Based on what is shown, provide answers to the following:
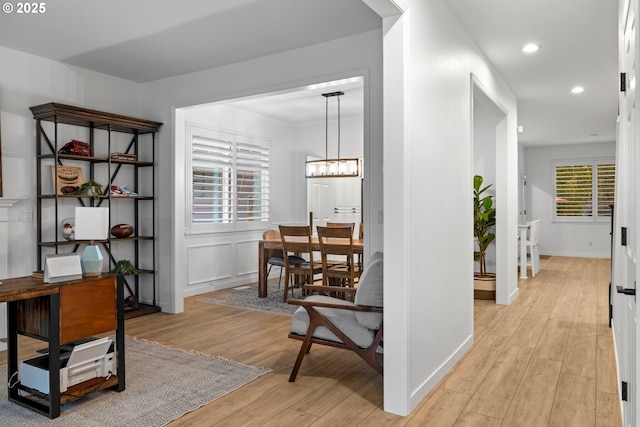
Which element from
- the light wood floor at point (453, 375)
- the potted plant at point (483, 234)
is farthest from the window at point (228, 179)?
the potted plant at point (483, 234)

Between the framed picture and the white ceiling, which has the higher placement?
the white ceiling

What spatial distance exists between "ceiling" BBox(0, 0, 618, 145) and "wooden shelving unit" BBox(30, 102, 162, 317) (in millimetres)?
589

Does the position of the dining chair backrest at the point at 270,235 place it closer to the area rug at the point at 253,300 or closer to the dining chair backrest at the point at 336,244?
the area rug at the point at 253,300

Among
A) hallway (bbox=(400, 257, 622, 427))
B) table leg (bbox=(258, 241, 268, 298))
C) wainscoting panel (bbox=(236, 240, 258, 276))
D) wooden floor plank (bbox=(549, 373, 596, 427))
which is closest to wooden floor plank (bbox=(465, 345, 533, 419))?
hallway (bbox=(400, 257, 622, 427))

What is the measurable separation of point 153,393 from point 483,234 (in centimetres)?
455

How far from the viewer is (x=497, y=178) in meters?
5.59

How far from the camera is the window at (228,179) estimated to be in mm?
6312

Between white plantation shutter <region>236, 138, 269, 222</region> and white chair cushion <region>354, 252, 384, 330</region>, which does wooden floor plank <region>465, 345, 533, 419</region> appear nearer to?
white chair cushion <region>354, 252, 384, 330</region>

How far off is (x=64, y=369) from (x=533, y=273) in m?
7.32

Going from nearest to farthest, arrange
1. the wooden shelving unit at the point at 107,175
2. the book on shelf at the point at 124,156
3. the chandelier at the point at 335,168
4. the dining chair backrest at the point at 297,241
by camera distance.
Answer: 1. the wooden shelving unit at the point at 107,175
2. the book on shelf at the point at 124,156
3. the dining chair backrest at the point at 297,241
4. the chandelier at the point at 335,168

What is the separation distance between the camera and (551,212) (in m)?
11.1

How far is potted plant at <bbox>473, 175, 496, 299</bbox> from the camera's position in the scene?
5.83m

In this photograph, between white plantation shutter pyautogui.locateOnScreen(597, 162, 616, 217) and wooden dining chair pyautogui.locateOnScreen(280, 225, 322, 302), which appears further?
white plantation shutter pyautogui.locateOnScreen(597, 162, 616, 217)

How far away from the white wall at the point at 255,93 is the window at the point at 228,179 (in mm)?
1053
